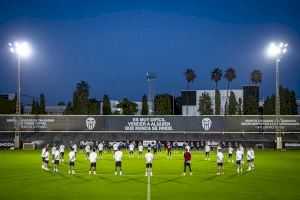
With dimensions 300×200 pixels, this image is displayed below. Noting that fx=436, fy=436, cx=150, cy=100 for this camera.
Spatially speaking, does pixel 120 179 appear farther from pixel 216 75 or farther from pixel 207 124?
pixel 216 75

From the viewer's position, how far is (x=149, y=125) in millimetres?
77438

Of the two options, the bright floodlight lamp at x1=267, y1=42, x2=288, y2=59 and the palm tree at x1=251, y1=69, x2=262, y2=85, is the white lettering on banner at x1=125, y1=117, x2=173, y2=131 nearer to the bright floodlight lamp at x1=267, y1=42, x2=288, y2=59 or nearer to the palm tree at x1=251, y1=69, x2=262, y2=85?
the bright floodlight lamp at x1=267, y1=42, x2=288, y2=59

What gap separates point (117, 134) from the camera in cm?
7700

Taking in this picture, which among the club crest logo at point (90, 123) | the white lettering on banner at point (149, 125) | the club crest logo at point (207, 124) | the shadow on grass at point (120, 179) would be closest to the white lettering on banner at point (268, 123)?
the club crest logo at point (207, 124)

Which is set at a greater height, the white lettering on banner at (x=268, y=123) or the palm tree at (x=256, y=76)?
the palm tree at (x=256, y=76)

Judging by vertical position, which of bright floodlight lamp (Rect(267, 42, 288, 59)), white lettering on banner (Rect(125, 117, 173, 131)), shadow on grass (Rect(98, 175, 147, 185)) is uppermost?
bright floodlight lamp (Rect(267, 42, 288, 59))

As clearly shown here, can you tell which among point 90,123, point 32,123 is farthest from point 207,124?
point 32,123

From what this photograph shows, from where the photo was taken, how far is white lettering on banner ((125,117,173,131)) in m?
77.3

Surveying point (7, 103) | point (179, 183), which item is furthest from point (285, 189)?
point (7, 103)

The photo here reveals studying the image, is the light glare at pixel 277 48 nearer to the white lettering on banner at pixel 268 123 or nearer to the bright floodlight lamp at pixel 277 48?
the bright floodlight lamp at pixel 277 48

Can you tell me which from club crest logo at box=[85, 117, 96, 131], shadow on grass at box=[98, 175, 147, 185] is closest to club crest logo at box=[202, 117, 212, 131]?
club crest logo at box=[85, 117, 96, 131]

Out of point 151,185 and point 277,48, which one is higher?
point 277,48

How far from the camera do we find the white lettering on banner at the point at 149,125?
7731cm

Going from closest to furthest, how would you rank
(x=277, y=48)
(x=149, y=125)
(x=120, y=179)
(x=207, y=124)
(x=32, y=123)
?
(x=120, y=179) < (x=277, y=48) < (x=32, y=123) < (x=207, y=124) < (x=149, y=125)
